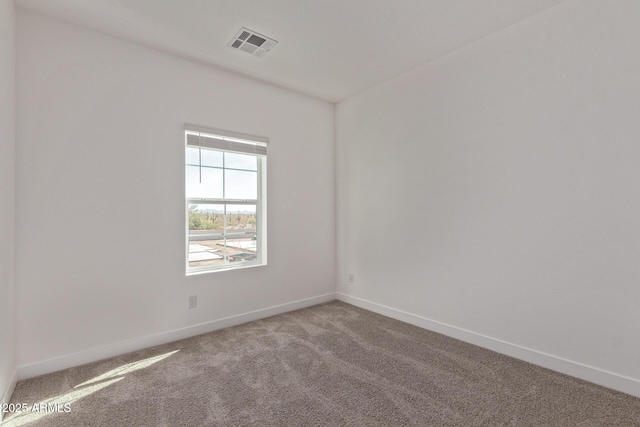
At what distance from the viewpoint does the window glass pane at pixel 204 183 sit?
310 centimetres

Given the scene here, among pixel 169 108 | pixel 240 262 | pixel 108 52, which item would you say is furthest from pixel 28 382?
pixel 108 52

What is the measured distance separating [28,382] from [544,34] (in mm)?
4656

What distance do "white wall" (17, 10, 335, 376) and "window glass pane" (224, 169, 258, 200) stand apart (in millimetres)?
495

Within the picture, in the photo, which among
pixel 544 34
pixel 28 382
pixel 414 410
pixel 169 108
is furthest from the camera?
pixel 169 108

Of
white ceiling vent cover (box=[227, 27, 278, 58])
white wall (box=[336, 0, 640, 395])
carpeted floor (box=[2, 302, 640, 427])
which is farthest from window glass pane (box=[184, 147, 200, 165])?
white wall (box=[336, 0, 640, 395])

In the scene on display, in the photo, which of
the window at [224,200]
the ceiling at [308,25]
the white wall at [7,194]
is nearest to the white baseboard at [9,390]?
the white wall at [7,194]

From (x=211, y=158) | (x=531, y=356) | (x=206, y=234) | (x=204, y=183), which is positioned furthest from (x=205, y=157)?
(x=531, y=356)

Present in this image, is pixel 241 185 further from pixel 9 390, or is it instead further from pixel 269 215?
pixel 9 390

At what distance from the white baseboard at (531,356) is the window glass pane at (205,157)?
2.53m

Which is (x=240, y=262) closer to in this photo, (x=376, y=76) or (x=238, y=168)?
(x=238, y=168)

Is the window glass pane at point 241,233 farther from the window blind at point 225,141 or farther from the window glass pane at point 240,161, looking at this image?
the window blind at point 225,141

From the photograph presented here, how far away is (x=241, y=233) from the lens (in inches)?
138

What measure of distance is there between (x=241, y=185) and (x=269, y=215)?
0.48m

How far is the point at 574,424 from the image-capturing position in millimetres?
1742
